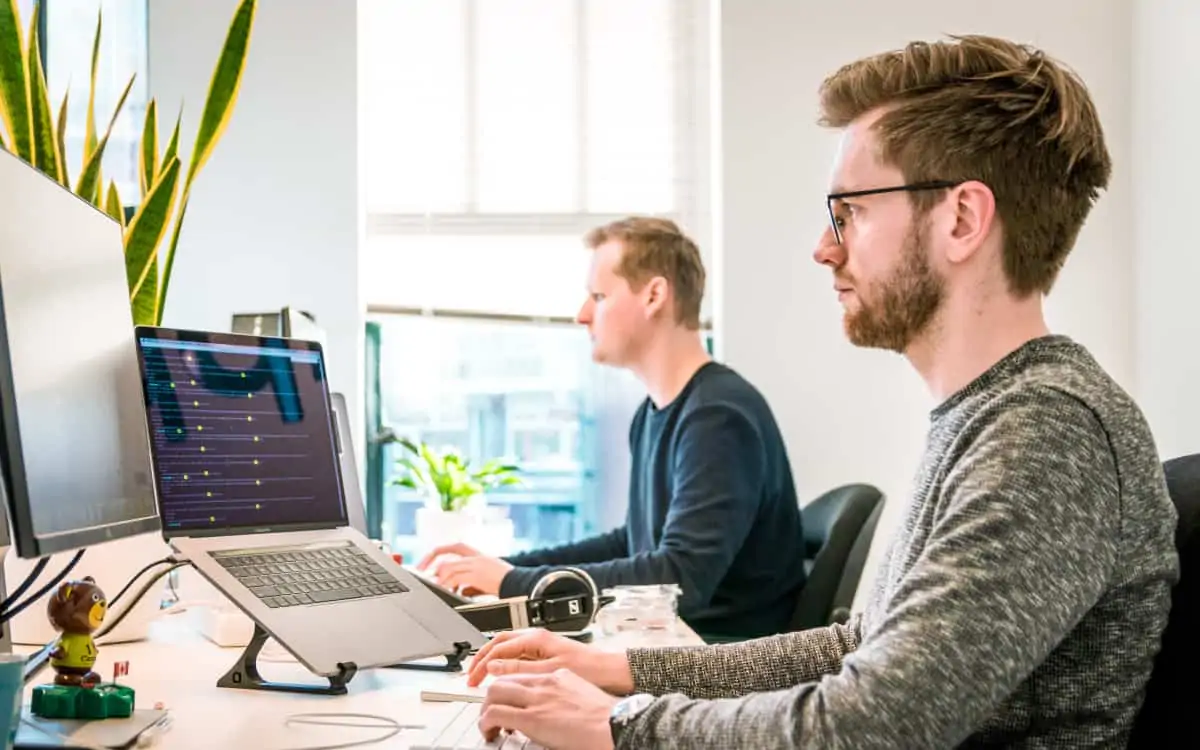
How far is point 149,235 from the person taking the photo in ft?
6.32

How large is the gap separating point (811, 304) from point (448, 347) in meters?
1.12

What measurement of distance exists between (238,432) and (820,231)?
2258 mm

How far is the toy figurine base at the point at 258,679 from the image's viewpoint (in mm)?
1307

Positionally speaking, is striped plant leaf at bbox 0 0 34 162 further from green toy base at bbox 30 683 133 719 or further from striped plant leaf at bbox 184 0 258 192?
green toy base at bbox 30 683 133 719

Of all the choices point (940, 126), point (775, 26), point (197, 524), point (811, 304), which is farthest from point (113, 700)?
point (775, 26)

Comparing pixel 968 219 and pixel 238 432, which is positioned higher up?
pixel 968 219

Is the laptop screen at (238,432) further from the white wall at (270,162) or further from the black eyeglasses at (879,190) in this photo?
the white wall at (270,162)

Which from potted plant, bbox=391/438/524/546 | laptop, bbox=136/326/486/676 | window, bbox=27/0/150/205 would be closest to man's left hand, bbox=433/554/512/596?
laptop, bbox=136/326/486/676

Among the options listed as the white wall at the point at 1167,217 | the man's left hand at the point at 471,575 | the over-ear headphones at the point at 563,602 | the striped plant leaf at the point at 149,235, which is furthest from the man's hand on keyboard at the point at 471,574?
the white wall at the point at 1167,217

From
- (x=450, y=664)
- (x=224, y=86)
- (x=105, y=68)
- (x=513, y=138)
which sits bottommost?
(x=450, y=664)

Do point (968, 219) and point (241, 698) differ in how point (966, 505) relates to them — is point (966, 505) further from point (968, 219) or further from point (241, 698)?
point (241, 698)

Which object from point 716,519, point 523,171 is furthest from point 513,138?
point 716,519

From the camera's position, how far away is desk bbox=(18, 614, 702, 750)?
3.70 ft

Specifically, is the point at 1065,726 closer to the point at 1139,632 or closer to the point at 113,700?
the point at 1139,632
